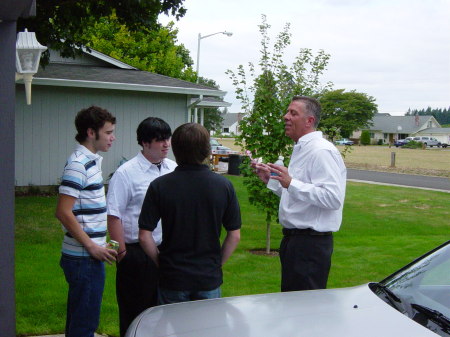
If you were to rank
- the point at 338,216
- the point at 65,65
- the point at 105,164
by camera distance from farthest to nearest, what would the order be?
the point at 65,65
the point at 105,164
the point at 338,216

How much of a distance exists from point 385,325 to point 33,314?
159 inches

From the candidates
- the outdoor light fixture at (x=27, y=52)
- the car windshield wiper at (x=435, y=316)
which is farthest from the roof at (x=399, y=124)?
the car windshield wiper at (x=435, y=316)

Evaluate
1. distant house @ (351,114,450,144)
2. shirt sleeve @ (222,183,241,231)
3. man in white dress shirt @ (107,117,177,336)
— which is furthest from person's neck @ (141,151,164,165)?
distant house @ (351,114,450,144)

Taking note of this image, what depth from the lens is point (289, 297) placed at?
3.19 meters

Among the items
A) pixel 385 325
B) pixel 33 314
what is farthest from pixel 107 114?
pixel 33 314

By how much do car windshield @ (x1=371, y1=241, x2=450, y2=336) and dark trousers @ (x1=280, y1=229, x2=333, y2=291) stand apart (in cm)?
64

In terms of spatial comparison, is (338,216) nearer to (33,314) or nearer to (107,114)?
(107,114)

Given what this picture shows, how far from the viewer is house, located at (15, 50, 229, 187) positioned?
14.3 m

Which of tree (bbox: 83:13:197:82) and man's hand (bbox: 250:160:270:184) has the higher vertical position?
tree (bbox: 83:13:197:82)

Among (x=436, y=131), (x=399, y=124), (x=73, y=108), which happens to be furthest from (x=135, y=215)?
(x=399, y=124)

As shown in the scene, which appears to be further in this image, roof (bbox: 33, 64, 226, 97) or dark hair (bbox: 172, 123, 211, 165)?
roof (bbox: 33, 64, 226, 97)

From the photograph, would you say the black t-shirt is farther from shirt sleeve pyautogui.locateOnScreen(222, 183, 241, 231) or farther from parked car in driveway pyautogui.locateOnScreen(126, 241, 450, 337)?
parked car in driveway pyautogui.locateOnScreen(126, 241, 450, 337)

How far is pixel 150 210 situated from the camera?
132 inches

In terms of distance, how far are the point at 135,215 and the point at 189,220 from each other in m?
0.76
